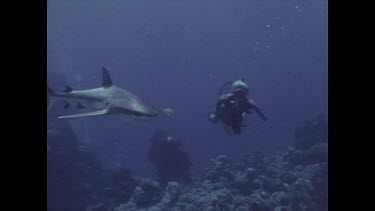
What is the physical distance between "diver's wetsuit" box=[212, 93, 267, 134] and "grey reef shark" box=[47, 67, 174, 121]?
185 cm

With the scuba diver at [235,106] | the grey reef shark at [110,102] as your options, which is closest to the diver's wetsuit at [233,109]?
the scuba diver at [235,106]

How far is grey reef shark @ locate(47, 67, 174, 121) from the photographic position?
349 inches

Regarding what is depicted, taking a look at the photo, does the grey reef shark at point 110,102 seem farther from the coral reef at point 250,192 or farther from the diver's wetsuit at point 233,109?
the coral reef at point 250,192

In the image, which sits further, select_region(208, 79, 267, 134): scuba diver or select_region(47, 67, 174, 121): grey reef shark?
select_region(208, 79, 267, 134): scuba diver

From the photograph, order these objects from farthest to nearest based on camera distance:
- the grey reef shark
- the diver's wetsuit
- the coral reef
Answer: the coral reef < the diver's wetsuit < the grey reef shark

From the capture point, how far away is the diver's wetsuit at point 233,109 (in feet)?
33.9

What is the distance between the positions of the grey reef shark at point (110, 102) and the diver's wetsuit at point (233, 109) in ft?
6.07

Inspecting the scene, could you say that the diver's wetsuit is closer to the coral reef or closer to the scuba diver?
the scuba diver

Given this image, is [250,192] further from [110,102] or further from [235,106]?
[110,102]

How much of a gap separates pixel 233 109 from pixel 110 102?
131 inches

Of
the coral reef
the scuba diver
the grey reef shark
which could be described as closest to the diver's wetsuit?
the scuba diver

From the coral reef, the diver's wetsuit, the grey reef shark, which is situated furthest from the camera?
the coral reef
